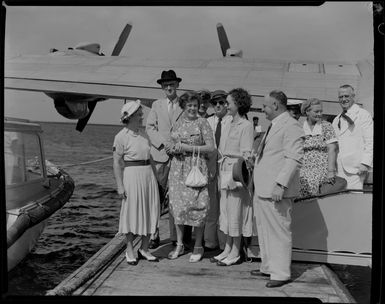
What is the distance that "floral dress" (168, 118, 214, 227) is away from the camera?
492 cm

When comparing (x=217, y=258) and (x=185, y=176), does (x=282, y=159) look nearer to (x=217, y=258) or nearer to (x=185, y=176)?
(x=185, y=176)

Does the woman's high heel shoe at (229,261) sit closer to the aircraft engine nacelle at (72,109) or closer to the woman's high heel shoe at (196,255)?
the woman's high heel shoe at (196,255)

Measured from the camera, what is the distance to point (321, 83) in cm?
673

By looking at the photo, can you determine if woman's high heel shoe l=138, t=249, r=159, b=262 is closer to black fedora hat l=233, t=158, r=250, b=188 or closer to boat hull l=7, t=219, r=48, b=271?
black fedora hat l=233, t=158, r=250, b=188

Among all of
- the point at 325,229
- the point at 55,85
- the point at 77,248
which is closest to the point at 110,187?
the point at 77,248

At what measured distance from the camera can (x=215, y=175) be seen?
519 cm

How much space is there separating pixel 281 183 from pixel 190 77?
3.52 metres

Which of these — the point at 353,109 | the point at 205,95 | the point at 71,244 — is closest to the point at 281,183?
the point at 353,109

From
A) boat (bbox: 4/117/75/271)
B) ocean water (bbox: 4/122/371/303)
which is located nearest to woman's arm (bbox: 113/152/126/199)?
ocean water (bbox: 4/122/371/303)

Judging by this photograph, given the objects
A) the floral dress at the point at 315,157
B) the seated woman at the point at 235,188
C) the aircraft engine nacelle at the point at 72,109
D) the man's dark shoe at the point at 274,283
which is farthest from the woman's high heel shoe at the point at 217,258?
the aircraft engine nacelle at the point at 72,109

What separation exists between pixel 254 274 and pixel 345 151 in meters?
1.60

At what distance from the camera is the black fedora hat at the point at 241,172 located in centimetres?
454

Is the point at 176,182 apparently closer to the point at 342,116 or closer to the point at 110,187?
the point at 342,116

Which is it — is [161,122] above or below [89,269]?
above
